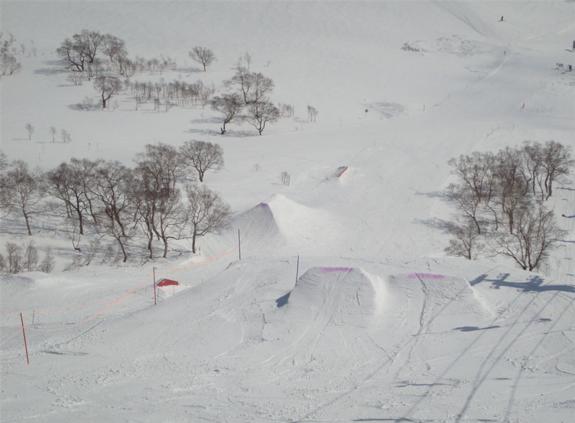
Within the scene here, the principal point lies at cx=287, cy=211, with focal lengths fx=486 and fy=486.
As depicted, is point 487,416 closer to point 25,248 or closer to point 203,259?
point 203,259

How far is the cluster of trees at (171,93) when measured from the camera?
6308 cm

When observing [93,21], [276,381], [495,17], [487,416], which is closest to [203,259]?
[276,381]

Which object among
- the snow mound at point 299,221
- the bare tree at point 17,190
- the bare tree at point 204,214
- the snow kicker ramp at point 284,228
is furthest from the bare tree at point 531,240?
the bare tree at point 17,190

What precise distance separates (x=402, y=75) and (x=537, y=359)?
72.9m

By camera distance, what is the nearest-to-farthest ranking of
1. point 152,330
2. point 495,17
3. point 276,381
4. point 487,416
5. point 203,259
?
point 487,416, point 276,381, point 152,330, point 203,259, point 495,17

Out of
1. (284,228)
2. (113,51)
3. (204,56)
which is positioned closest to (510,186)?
(284,228)

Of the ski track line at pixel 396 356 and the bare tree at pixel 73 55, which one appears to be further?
the bare tree at pixel 73 55

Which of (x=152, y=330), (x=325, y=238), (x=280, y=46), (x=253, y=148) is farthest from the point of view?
(x=280, y=46)

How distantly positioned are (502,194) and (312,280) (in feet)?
77.4

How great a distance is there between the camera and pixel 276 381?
1307 centimetres

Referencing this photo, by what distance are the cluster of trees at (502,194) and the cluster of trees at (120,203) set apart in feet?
53.3

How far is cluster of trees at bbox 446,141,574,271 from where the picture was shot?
3150 cm

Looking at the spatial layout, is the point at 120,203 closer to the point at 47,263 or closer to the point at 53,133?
the point at 47,263

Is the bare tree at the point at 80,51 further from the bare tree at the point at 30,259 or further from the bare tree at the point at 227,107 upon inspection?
the bare tree at the point at 30,259
